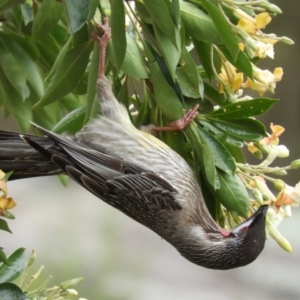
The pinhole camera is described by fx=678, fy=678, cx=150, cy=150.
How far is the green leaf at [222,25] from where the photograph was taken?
1392mm

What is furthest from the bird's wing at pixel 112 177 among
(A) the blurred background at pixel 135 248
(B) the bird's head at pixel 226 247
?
(A) the blurred background at pixel 135 248

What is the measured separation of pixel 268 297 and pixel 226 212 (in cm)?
299

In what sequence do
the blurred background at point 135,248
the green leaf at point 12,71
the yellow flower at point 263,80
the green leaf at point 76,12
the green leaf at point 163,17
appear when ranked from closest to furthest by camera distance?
the green leaf at point 76,12, the green leaf at point 163,17, the yellow flower at point 263,80, the green leaf at point 12,71, the blurred background at point 135,248

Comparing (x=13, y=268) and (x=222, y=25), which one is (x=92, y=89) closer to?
(x=222, y=25)

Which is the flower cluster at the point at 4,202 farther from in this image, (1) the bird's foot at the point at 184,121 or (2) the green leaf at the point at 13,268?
(1) the bird's foot at the point at 184,121

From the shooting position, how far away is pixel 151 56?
4.99ft

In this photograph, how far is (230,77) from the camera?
5.08 feet

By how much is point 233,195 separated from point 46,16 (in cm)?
56

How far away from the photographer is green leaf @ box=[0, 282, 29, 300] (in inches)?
56.1

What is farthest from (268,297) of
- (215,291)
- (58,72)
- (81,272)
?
(58,72)

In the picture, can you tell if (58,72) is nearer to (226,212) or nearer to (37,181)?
(226,212)

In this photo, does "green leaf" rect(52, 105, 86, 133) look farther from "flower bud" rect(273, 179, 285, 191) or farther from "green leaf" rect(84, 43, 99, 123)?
"flower bud" rect(273, 179, 285, 191)

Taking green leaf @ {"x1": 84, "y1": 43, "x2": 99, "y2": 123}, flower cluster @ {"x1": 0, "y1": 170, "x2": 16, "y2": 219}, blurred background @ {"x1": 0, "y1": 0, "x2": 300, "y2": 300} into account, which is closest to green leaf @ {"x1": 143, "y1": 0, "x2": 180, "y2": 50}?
green leaf @ {"x1": 84, "y1": 43, "x2": 99, "y2": 123}

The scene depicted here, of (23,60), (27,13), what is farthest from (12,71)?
(27,13)
